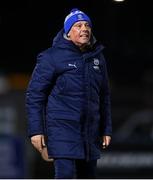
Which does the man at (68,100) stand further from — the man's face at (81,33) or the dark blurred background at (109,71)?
the dark blurred background at (109,71)

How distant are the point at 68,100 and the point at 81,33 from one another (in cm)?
35

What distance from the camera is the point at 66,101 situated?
4555mm

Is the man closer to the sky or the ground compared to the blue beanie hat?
closer to the ground

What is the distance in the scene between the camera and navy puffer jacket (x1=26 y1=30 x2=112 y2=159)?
4.55 m

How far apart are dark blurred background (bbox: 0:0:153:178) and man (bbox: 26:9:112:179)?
660 millimetres

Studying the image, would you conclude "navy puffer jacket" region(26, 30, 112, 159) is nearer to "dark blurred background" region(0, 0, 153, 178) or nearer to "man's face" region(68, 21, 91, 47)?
"man's face" region(68, 21, 91, 47)

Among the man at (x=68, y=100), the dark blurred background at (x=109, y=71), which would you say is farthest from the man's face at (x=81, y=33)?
the dark blurred background at (x=109, y=71)

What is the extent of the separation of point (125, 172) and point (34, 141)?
4.35 metres

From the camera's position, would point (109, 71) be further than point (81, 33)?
Yes

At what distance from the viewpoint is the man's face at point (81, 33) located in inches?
178

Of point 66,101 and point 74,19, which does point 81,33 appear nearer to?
point 74,19

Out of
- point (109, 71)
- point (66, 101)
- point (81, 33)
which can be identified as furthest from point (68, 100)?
point (109, 71)

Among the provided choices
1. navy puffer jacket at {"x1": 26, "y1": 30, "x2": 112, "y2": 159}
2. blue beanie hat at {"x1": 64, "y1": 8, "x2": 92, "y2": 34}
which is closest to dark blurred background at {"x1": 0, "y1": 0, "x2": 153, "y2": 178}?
blue beanie hat at {"x1": 64, "y1": 8, "x2": 92, "y2": 34}

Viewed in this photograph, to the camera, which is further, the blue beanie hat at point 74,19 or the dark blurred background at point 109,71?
the dark blurred background at point 109,71
